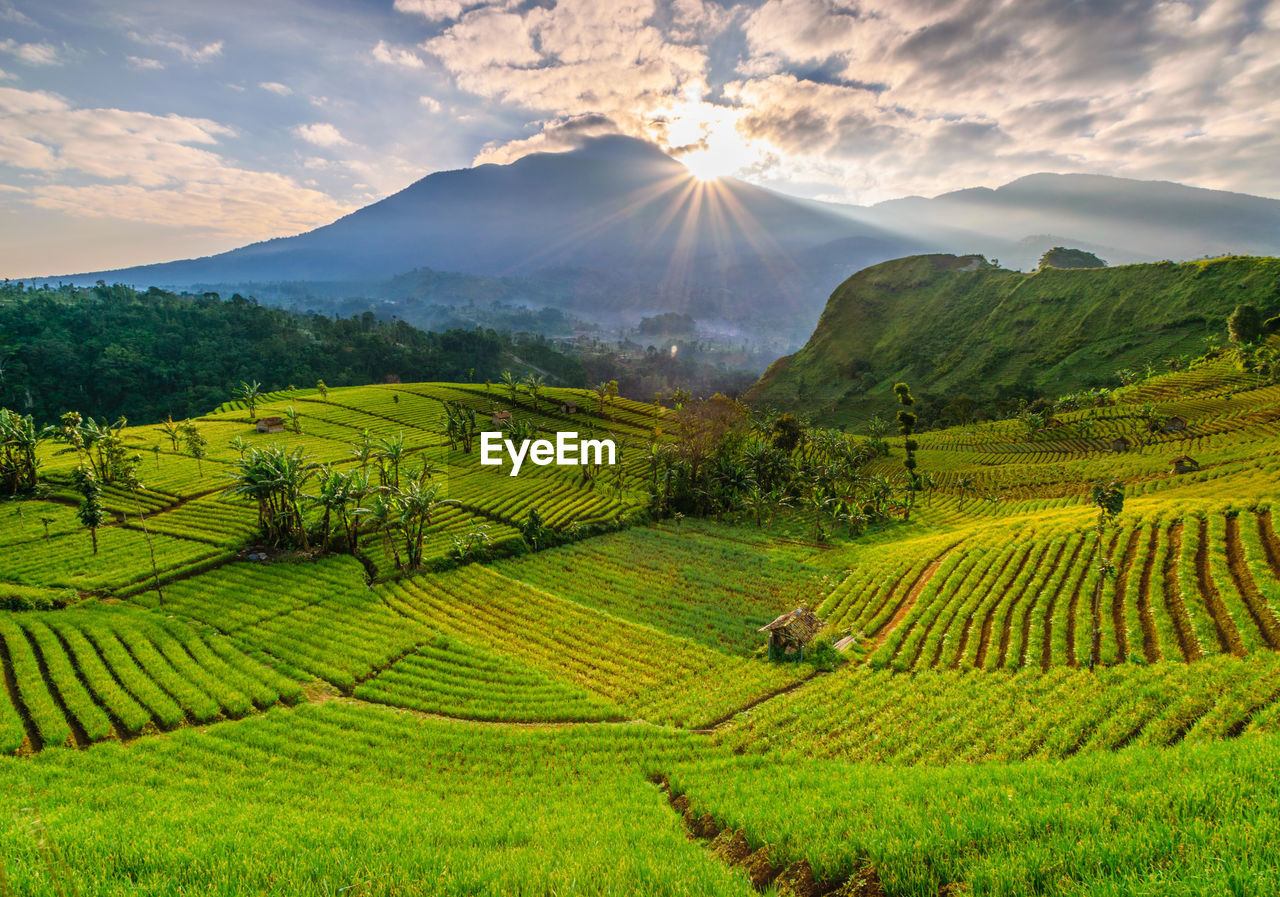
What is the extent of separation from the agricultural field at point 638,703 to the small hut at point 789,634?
0.86 meters

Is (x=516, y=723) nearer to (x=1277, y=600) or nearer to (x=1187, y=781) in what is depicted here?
(x=1187, y=781)

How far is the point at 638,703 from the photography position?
96.3 ft

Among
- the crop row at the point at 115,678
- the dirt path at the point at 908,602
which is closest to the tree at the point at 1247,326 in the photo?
the dirt path at the point at 908,602

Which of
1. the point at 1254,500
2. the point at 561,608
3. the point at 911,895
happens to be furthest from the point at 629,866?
the point at 1254,500

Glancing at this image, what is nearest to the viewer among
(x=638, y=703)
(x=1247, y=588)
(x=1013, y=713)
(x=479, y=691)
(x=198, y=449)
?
(x=1013, y=713)

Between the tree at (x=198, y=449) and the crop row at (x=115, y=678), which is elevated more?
the tree at (x=198, y=449)

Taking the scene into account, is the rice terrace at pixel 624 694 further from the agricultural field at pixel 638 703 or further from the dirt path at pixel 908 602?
the dirt path at pixel 908 602

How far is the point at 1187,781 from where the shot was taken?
384 inches

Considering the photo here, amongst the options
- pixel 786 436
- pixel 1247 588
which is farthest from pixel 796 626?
pixel 786 436

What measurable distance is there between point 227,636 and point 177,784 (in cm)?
1767

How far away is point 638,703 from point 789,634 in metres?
11.2

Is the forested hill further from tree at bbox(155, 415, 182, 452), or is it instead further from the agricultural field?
the agricultural field

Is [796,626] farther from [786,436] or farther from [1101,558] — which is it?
[786,436]

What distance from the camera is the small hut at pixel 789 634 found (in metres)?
34.0
